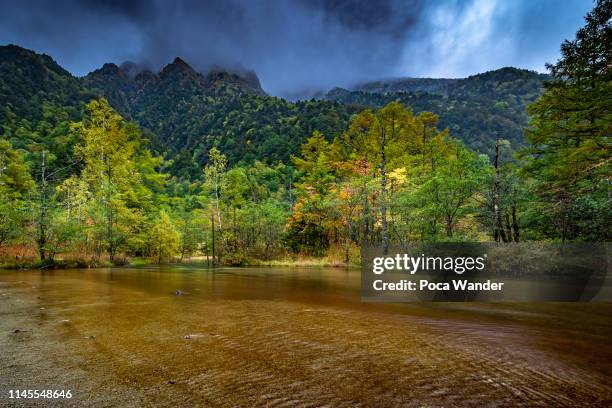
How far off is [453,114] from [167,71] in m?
121

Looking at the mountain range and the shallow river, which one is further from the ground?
the mountain range

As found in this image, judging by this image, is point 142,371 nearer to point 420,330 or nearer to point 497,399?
point 497,399

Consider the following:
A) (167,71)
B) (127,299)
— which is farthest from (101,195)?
(167,71)

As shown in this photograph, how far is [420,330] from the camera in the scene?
515 cm

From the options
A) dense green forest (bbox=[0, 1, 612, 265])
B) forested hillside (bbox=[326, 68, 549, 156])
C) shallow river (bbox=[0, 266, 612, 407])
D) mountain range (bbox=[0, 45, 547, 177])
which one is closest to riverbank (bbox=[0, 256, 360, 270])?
dense green forest (bbox=[0, 1, 612, 265])

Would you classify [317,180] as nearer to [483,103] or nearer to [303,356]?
[303,356]

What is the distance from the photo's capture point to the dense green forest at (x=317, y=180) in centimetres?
1475

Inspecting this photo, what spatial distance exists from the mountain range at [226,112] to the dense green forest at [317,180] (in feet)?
1.95

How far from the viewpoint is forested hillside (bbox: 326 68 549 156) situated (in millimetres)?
68750

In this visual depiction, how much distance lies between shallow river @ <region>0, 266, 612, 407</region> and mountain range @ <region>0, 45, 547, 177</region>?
4515cm

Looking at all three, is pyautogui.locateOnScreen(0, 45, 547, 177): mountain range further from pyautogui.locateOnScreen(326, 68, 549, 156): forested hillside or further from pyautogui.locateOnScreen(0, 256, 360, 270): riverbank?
pyautogui.locateOnScreen(0, 256, 360, 270): riverbank

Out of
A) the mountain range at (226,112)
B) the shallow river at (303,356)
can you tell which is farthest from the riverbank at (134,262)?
the mountain range at (226,112)

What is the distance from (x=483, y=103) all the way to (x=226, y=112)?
223ft

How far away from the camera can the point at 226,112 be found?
92000mm
